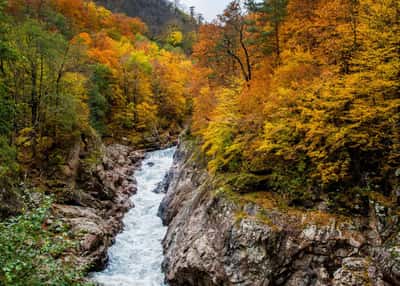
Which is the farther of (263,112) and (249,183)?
(263,112)

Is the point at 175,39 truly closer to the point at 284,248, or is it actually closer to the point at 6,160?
the point at 6,160

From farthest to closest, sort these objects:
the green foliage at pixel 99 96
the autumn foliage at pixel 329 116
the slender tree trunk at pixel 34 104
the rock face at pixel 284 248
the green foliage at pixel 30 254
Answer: the green foliage at pixel 99 96, the slender tree trunk at pixel 34 104, the autumn foliage at pixel 329 116, the rock face at pixel 284 248, the green foliage at pixel 30 254

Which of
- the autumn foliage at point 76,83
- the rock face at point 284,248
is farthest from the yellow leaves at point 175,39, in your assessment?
the rock face at point 284,248

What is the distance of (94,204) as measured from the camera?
1927 centimetres

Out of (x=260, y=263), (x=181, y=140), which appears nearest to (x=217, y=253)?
(x=260, y=263)

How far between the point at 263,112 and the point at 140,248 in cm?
996

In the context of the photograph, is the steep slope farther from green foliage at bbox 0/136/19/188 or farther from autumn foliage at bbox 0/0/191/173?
green foliage at bbox 0/136/19/188

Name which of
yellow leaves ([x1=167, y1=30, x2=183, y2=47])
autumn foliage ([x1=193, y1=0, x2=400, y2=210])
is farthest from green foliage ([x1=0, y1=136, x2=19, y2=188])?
yellow leaves ([x1=167, y1=30, x2=183, y2=47])

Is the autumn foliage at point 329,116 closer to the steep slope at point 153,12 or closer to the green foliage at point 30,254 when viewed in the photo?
the green foliage at point 30,254

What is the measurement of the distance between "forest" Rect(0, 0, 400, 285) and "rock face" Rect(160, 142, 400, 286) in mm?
744

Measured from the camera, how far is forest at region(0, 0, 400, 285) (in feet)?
32.2

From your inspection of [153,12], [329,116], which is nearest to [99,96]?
[329,116]

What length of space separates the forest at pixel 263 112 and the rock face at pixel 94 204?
3.94ft

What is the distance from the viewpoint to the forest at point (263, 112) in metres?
9.82
